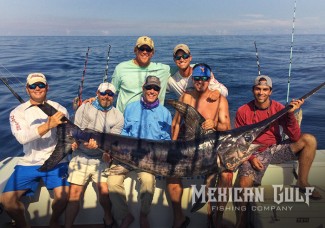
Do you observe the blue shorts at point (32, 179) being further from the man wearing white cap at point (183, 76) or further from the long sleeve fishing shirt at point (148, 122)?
the man wearing white cap at point (183, 76)

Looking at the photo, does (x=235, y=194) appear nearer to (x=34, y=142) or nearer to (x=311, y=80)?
(x=34, y=142)

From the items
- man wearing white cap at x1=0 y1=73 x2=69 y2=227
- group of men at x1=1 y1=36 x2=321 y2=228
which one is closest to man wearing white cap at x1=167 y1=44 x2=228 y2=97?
group of men at x1=1 y1=36 x2=321 y2=228

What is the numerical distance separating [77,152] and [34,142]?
0.42m

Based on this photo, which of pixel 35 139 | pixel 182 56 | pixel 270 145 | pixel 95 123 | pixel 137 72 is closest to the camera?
pixel 35 139

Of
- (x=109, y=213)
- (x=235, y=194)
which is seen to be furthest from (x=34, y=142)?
(x=235, y=194)

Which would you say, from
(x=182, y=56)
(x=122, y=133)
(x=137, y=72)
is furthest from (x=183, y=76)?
(x=122, y=133)

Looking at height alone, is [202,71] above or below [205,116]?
above

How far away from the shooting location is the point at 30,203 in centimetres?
284

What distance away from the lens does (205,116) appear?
120 inches

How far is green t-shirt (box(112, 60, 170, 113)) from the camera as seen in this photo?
3.53 metres

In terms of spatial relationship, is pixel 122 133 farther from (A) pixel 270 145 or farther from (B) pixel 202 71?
(A) pixel 270 145

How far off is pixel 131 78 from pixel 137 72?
0.37ft

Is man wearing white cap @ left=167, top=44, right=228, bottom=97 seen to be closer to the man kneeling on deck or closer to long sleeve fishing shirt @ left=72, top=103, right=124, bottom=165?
the man kneeling on deck

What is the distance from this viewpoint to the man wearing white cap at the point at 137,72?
137 inches
